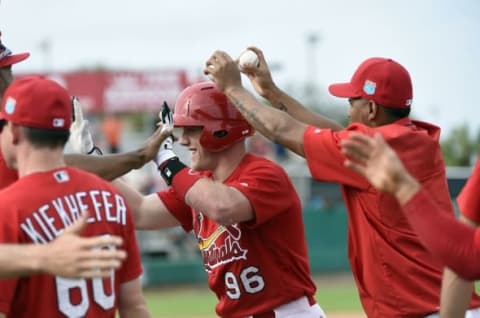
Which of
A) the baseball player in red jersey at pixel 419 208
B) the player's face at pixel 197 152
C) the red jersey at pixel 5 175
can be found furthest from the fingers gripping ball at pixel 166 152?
the baseball player in red jersey at pixel 419 208

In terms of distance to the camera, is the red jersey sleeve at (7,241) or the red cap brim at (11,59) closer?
the red jersey sleeve at (7,241)

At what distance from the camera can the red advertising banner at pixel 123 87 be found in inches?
1303

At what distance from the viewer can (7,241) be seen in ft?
15.3

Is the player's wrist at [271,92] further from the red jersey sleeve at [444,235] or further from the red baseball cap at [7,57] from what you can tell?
the red jersey sleeve at [444,235]

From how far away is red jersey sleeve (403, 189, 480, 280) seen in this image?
14.5 ft

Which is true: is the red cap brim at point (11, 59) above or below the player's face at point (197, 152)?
above

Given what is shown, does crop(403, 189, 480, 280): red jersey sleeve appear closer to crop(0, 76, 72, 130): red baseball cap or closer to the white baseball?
crop(0, 76, 72, 130): red baseball cap

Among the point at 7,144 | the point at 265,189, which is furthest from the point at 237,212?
the point at 7,144

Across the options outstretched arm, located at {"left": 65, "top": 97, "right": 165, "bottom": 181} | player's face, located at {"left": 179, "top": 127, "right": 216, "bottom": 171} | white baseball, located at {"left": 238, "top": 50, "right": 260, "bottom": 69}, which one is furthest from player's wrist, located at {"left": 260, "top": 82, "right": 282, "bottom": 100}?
outstretched arm, located at {"left": 65, "top": 97, "right": 165, "bottom": 181}

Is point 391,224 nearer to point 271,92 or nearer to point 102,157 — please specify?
point 271,92

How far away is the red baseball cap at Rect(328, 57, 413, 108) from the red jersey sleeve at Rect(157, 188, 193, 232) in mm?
1445

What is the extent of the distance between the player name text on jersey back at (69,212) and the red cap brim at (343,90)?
7.08ft

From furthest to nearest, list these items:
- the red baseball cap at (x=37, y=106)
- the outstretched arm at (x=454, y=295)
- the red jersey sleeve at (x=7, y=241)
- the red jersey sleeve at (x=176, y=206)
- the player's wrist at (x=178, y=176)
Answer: the red jersey sleeve at (x=176, y=206) < the player's wrist at (x=178, y=176) < the outstretched arm at (x=454, y=295) < the red baseball cap at (x=37, y=106) < the red jersey sleeve at (x=7, y=241)

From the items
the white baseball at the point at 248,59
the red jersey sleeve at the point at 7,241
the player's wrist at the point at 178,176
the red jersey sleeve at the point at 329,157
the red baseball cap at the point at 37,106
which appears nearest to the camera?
the red jersey sleeve at the point at 7,241
